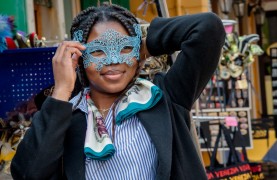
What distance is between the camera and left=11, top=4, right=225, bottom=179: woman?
84.7 inches

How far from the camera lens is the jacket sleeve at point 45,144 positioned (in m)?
2.12

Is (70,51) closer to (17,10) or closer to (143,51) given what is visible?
(143,51)

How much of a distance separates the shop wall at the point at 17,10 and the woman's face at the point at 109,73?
9.61 feet

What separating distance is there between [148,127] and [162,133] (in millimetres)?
50

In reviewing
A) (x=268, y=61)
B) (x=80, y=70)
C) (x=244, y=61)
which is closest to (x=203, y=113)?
(x=244, y=61)

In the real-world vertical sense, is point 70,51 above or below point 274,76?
above

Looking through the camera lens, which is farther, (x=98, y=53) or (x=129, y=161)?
(x=98, y=53)

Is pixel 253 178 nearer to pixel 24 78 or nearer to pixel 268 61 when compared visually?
pixel 24 78

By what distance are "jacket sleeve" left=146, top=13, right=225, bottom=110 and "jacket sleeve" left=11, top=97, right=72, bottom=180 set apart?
372 mm

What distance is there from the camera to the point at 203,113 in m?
9.23

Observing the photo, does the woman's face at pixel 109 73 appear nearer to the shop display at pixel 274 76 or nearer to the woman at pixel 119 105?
the woman at pixel 119 105

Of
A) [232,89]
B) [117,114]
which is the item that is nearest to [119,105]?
[117,114]

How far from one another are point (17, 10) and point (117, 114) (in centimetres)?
333

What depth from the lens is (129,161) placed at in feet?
7.09
